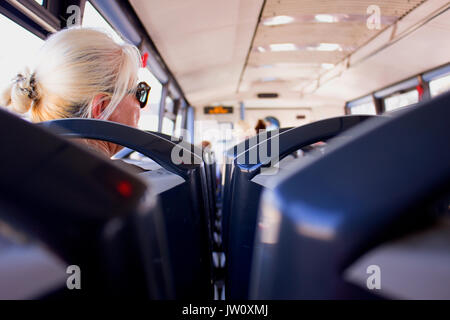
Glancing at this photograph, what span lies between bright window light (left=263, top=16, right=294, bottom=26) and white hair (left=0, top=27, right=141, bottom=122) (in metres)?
3.35

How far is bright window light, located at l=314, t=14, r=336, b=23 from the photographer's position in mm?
3381

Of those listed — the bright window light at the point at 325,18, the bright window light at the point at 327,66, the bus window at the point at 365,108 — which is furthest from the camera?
the bus window at the point at 365,108

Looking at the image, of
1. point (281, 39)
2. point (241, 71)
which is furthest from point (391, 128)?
point (241, 71)

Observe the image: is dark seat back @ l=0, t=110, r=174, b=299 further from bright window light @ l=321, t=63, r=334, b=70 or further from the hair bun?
bright window light @ l=321, t=63, r=334, b=70

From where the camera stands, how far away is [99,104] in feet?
2.86

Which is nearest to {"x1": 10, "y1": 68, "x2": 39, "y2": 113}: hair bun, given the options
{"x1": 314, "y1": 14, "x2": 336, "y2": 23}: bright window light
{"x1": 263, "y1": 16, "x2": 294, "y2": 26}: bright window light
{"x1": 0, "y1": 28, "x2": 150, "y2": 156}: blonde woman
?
{"x1": 0, "y1": 28, "x2": 150, "y2": 156}: blonde woman

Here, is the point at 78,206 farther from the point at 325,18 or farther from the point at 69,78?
the point at 325,18

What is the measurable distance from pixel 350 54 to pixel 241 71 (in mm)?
2574

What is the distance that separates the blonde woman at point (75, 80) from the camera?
0.80 m

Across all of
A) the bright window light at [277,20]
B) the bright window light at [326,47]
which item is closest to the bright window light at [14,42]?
the bright window light at [277,20]

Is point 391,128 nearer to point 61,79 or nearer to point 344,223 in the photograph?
point 344,223

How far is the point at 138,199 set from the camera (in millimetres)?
179

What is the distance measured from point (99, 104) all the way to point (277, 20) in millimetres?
3585

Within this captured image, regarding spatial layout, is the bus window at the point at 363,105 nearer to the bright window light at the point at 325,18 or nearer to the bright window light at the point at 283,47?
the bright window light at the point at 283,47
